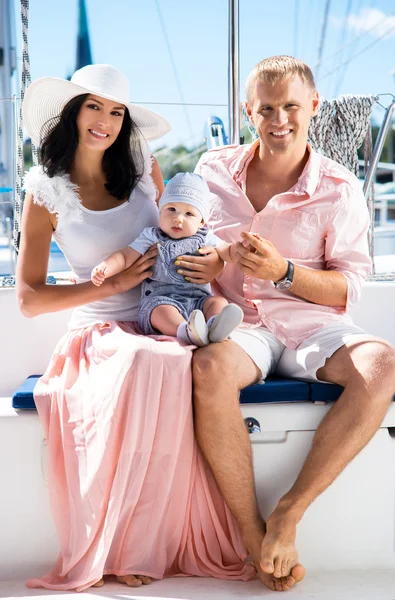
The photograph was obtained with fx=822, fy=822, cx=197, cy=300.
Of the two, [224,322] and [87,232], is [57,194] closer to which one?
[87,232]

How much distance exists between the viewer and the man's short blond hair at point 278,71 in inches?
85.0

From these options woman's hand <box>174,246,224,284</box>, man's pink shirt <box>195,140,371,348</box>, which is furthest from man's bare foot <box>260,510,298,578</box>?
woman's hand <box>174,246,224,284</box>

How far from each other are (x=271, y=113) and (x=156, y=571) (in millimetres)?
1186

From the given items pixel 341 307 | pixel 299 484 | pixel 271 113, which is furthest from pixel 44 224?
pixel 299 484

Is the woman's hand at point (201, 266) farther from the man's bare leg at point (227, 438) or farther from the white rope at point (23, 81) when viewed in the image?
the white rope at point (23, 81)

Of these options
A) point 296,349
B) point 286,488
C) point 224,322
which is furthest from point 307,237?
point 286,488

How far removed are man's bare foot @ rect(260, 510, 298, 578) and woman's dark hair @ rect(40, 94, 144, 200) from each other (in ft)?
3.30

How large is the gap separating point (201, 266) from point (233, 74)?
1.09 metres

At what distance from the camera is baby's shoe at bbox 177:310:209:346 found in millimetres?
1919

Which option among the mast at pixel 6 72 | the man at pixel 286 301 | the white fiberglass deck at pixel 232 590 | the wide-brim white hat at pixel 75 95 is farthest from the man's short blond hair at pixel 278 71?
the mast at pixel 6 72

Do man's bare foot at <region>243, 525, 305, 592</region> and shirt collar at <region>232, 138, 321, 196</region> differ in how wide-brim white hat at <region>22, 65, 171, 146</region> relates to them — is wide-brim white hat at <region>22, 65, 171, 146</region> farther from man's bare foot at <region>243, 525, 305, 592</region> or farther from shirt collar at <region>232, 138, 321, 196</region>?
man's bare foot at <region>243, 525, 305, 592</region>

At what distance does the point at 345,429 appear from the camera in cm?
190

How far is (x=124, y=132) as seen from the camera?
2.37 m

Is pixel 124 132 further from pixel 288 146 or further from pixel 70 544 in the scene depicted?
pixel 70 544
